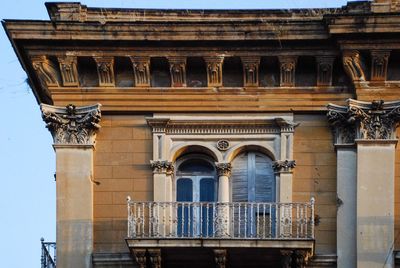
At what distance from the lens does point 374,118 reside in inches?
1575

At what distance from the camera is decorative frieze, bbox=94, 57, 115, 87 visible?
1598 inches

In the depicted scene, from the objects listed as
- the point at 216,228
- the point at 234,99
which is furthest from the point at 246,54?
the point at 216,228

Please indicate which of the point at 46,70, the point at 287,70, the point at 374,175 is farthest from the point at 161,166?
the point at 374,175

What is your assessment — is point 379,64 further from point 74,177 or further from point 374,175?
point 74,177

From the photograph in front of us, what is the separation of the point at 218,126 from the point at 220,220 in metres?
2.14

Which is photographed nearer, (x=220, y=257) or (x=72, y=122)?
(x=220, y=257)

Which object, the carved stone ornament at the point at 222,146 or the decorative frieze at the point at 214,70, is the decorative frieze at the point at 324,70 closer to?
the decorative frieze at the point at 214,70

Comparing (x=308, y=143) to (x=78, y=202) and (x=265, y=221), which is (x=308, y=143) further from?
(x=78, y=202)

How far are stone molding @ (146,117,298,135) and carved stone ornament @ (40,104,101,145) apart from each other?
1095mm

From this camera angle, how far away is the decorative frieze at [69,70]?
40.6 meters

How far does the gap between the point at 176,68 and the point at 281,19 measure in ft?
7.61

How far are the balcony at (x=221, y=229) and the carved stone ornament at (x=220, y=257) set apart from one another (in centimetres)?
3

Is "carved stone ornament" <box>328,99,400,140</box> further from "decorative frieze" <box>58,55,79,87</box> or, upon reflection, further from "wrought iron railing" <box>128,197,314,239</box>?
"decorative frieze" <box>58,55,79,87</box>

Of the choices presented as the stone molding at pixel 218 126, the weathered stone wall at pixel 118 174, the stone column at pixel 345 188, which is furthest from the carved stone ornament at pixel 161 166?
the stone column at pixel 345 188
